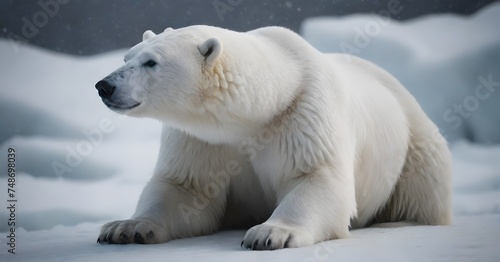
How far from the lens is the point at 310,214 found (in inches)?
123

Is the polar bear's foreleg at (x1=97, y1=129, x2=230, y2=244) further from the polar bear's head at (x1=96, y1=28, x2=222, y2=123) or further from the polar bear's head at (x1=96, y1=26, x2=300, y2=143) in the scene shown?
the polar bear's head at (x1=96, y1=28, x2=222, y2=123)

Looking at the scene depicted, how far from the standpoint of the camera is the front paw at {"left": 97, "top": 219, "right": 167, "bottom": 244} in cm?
323

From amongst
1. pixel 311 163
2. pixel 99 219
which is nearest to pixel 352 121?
pixel 311 163

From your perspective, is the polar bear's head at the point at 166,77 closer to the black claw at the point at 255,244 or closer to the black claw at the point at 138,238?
the black claw at the point at 138,238

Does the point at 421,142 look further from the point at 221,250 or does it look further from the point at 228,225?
the point at 221,250

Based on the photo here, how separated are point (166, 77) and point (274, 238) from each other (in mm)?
862

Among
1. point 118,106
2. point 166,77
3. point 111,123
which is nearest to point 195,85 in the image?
point 166,77

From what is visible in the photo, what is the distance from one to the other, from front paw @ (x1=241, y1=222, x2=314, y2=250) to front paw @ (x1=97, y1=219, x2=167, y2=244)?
49 cm

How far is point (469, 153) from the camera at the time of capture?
6.89 m

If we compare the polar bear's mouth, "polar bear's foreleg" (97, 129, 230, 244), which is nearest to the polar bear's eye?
the polar bear's mouth

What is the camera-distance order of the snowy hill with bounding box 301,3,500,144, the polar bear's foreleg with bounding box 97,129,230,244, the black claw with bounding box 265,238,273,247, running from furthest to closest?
the snowy hill with bounding box 301,3,500,144, the polar bear's foreleg with bounding box 97,129,230,244, the black claw with bounding box 265,238,273,247

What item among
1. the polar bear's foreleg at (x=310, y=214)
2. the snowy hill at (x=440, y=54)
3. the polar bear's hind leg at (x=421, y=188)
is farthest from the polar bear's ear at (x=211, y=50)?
the snowy hill at (x=440, y=54)

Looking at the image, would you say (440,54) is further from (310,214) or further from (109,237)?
(109,237)

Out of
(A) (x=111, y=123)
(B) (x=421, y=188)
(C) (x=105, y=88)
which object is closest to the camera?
(C) (x=105, y=88)
